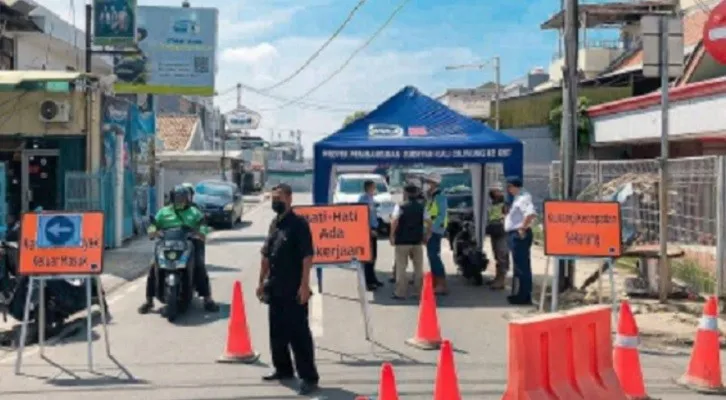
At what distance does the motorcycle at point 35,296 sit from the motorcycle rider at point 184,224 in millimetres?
1441

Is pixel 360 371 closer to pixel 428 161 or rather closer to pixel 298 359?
pixel 298 359

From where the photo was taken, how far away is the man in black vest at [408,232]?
45.2 feet

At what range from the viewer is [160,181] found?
3241 centimetres

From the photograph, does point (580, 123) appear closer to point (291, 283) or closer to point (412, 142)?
point (412, 142)

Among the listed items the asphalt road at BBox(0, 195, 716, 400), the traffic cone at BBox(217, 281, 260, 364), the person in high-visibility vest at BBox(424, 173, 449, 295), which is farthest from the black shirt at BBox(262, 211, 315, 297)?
the person in high-visibility vest at BBox(424, 173, 449, 295)

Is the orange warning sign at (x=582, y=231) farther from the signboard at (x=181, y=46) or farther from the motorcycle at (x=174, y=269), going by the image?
the signboard at (x=181, y=46)

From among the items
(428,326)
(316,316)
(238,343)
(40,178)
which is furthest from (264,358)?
(40,178)

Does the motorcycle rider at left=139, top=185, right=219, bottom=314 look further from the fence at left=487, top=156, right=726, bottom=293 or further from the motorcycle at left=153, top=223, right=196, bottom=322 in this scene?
the fence at left=487, top=156, right=726, bottom=293

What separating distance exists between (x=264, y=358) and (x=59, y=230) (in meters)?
2.46

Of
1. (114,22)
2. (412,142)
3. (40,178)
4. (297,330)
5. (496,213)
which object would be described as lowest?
(297,330)

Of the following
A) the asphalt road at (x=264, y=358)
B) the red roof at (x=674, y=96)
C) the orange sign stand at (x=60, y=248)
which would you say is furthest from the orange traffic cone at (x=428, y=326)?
the red roof at (x=674, y=96)

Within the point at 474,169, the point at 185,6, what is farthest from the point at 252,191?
the point at 474,169

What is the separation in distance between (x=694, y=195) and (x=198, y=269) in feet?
24.9

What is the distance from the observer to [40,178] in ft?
75.4
